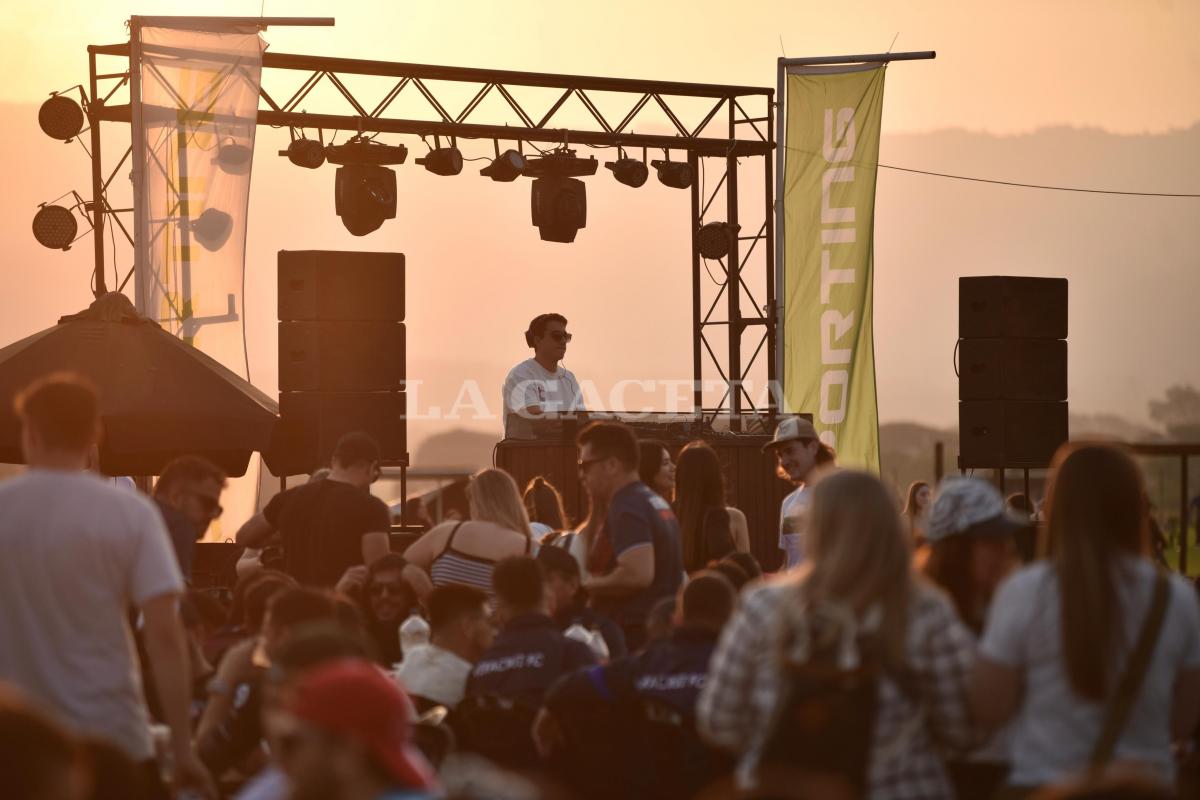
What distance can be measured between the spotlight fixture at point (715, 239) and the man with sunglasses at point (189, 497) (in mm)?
8079

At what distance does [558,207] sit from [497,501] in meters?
6.82

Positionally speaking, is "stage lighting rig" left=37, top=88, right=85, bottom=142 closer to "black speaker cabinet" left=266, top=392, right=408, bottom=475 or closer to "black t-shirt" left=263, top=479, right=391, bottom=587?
"black speaker cabinet" left=266, top=392, right=408, bottom=475

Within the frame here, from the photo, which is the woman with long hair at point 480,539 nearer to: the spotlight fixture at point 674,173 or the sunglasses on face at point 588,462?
the sunglasses on face at point 588,462

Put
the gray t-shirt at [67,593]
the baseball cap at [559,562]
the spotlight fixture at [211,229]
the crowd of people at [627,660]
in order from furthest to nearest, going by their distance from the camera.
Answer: the spotlight fixture at [211,229] → the baseball cap at [559,562] → the gray t-shirt at [67,593] → the crowd of people at [627,660]

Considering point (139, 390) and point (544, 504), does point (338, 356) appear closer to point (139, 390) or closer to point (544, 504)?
point (139, 390)

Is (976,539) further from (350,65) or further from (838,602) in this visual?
(350,65)

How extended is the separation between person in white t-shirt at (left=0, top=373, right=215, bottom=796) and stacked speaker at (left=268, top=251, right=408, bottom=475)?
6495mm

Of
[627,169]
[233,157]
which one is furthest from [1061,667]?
[627,169]

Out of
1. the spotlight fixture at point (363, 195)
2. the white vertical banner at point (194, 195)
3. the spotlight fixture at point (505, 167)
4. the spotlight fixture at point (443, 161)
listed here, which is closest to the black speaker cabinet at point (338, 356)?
the white vertical banner at point (194, 195)

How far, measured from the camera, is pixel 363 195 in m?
11.6

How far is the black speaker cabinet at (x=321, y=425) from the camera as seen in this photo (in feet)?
32.5

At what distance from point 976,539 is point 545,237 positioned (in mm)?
9276

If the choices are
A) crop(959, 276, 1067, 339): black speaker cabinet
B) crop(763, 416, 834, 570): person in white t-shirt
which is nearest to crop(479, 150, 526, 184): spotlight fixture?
crop(959, 276, 1067, 339): black speaker cabinet

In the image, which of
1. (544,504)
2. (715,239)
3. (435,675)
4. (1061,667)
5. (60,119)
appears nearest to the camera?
(1061,667)
